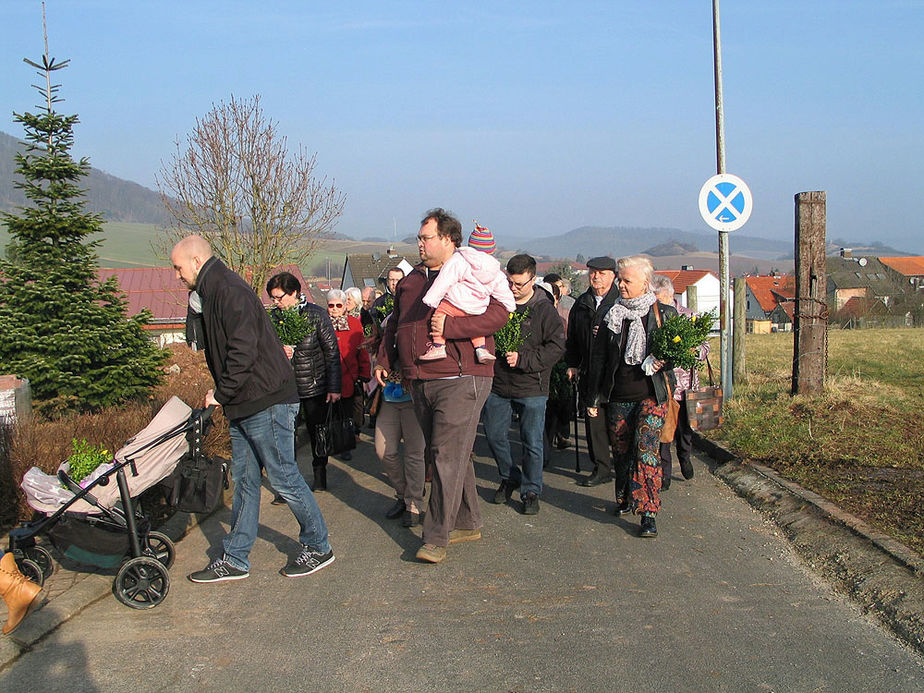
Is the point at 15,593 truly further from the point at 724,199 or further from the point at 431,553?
the point at 724,199

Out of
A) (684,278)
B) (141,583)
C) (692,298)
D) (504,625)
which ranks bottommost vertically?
(684,278)

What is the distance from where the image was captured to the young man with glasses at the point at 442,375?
5.62 metres

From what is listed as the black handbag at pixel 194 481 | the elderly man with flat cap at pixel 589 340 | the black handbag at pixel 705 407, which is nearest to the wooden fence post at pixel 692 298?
the black handbag at pixel 705 407

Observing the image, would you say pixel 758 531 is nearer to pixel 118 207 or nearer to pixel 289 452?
pixel 289 452

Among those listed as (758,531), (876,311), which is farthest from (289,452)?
(876,311)

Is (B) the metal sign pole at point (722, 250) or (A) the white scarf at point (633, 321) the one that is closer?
(A) the white scarf at point (633, 321)

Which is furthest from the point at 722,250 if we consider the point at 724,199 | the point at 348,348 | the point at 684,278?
the point at 684,278

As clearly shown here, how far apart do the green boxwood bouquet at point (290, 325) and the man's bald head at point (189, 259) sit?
2.40m

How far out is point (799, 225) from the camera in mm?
10430

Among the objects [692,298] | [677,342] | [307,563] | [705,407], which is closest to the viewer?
[307,563]

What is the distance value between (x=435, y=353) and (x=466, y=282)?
20.5 inches

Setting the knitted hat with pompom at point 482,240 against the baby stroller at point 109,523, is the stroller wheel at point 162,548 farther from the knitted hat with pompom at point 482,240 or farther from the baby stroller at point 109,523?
the knitted hat with pompom at point 482,240

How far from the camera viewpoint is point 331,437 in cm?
778

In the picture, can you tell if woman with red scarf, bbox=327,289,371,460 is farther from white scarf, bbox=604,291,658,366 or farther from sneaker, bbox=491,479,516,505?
white scarf, bbox=604,291,658,366
